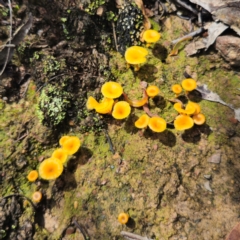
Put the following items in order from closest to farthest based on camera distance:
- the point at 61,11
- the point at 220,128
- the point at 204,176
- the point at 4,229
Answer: the point at 4,229, the point at 204,176, the point at 220,128, the point at 61,11

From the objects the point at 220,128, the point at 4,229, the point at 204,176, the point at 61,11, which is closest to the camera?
the point at 4,229

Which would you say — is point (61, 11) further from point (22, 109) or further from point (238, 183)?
point (238, 183)

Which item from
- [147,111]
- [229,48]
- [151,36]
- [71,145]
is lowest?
[71,145]

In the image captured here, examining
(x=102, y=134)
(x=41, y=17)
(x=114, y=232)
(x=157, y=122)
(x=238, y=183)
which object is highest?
(x=41, y=17)

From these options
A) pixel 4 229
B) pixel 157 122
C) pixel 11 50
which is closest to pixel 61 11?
pixel 11 50

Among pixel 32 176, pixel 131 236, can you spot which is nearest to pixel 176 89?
pixel 131 236

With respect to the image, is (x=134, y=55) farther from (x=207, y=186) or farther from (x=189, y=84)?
(x=207, y=186)
